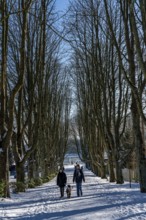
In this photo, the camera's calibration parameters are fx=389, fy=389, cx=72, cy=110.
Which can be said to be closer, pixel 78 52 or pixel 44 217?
pixel 44 217

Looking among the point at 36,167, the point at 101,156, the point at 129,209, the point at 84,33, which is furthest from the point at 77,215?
the point at 101,156

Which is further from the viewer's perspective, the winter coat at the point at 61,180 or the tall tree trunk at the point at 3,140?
the winter coat at the point at 61,180

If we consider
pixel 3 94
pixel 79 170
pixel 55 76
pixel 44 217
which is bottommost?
pixel 44 217

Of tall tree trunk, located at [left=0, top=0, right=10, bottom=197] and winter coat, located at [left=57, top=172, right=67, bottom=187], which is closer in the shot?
tall tree trunk, located at [left=0, top=0, right=10, bottom=197]

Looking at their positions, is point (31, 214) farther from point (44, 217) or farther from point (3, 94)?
point (3, 94)

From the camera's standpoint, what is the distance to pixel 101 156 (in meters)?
38.4

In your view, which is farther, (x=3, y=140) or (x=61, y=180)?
(x=61, y=180)

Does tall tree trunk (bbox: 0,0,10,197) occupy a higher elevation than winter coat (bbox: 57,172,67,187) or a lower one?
higher

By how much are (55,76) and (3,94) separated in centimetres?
1761

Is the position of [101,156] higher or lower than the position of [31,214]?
higher

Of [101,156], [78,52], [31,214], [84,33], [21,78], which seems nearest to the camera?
[31,214]

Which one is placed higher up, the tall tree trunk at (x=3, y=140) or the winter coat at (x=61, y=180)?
the tall tree trunk at (x=3, y=140)

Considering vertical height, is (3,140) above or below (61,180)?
above

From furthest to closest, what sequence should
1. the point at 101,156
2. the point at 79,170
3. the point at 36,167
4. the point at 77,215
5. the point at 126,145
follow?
the point at 126,145
the point at 101,156
the point at 36,167
the point at 79,170
the point at 77,215
